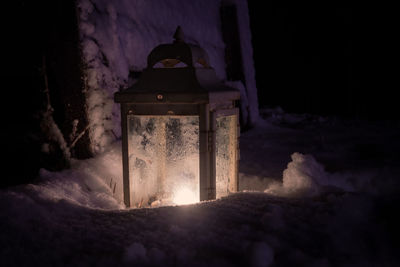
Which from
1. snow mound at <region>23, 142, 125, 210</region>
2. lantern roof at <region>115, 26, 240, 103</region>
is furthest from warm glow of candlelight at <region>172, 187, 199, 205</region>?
lantern roof at <region>115, 26, 240, 103</region>

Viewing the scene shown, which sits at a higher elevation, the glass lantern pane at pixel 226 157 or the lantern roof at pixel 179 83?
the lantern roof at pixel 179 83

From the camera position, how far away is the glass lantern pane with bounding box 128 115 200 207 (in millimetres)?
2426

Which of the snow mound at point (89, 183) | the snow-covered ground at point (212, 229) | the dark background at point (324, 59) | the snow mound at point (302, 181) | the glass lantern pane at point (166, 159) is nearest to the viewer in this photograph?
the snow-covered ground at point (212, 229)

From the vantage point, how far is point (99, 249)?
1.35 metres

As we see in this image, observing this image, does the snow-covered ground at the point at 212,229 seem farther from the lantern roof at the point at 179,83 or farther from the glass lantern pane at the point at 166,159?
the lantern roof at the point at 179,83

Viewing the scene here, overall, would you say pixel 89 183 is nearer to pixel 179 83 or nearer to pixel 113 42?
pixel 179 83

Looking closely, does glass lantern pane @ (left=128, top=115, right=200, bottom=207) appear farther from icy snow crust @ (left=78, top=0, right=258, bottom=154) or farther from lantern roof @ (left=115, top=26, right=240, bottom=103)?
icy snow crust @ (left=78, top=0, right=258, bottom=154)

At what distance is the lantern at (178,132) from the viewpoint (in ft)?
7.17

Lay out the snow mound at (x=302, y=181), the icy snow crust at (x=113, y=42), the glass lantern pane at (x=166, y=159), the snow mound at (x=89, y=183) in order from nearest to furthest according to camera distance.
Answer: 1. the snow mound at (x=302, y=181)
2. the snow mound at (x=89, y=183)
3. the glass lantern pane at (x=166, y=159)
4. the icy snow crust at (x=113, y=42)

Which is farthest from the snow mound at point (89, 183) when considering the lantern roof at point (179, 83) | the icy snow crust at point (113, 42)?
the lantern roof at point (179, 83)

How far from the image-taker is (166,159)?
2.64 meters

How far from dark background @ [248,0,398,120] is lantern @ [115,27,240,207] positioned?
5.83 metres

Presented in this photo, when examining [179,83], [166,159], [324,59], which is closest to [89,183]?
[166,159]

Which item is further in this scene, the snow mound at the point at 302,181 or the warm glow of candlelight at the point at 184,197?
the warm glow of candlelight at the point at 184,197
